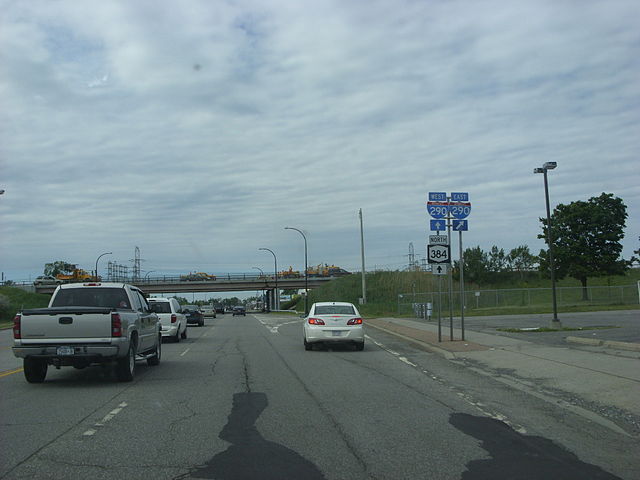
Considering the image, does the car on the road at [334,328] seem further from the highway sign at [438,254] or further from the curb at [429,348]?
the highway sign at [438,254]

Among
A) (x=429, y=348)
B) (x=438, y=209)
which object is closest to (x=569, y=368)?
(x=429, y=348)

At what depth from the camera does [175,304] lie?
25.6m

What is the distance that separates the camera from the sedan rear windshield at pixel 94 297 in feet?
44.6

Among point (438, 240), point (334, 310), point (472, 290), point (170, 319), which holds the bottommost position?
point (170, 319)

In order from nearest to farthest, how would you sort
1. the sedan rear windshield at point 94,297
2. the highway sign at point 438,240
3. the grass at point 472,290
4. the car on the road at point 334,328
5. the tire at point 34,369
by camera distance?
the tire at point 34,369 → the sedan rear windshield at point 94,297 → the car on the road at point 334,328 → the highway sign at point 438,240 → the grass at point 472,290

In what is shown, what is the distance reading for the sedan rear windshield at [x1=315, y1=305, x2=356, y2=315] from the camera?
19.5m

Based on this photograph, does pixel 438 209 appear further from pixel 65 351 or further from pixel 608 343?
pixel 65 351

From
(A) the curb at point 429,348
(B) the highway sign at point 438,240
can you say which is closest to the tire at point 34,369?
(A) the curb at point 429,348

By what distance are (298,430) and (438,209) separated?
45.6ft

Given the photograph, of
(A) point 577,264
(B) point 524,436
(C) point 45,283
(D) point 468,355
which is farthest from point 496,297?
(C) point 45,283

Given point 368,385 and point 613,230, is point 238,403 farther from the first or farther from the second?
point 613,230

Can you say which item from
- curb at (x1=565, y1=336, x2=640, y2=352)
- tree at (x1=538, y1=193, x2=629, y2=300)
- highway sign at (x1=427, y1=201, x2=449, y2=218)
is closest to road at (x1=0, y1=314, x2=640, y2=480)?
curb at (x1=565, y1=336, x2=640, y2=352)

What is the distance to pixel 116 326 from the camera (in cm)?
1189

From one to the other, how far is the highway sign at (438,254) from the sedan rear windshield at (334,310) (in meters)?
2.98
